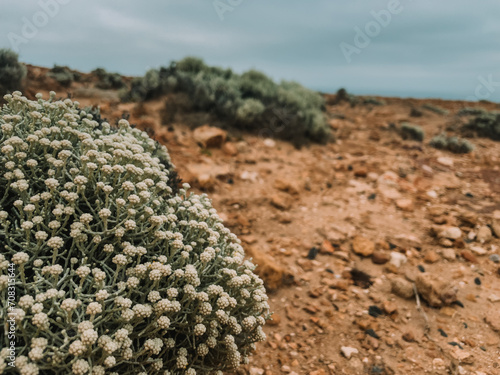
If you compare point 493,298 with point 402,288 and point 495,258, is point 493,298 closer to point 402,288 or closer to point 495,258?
point 495,258

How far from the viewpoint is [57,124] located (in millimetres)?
3012

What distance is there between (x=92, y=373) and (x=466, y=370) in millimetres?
3001

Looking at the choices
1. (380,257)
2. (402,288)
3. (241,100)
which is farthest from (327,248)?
(241,100)

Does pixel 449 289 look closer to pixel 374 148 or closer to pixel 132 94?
pixel 374 148

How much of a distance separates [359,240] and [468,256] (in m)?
1.35

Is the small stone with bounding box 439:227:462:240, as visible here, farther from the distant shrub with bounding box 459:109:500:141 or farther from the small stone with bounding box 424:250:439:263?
the distant shrub with bounding box 459:109:500:141

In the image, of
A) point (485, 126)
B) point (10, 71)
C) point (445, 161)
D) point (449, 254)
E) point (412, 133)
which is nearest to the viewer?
point (449, 254)

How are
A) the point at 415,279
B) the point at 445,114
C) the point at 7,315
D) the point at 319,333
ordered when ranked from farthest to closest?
the point at 445,114 → the point at 415,279 → the point at 319,333 → the point at 7,315

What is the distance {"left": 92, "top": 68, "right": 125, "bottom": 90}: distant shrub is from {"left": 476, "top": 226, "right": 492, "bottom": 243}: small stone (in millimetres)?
9282

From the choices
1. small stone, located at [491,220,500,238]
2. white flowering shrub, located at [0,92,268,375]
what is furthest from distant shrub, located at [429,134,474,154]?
white flowering shrub, located at [0,92,268,375]

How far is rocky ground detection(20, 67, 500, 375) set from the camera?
10.6 ft

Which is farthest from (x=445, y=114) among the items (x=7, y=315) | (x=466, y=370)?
(x=7, y=315)

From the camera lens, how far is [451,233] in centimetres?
477

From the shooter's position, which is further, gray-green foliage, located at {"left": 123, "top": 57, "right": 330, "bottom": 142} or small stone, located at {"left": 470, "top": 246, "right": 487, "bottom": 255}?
gray-green foliage, located at {"left": 123, "top": 57, "right": 330, "bottom": 142}
